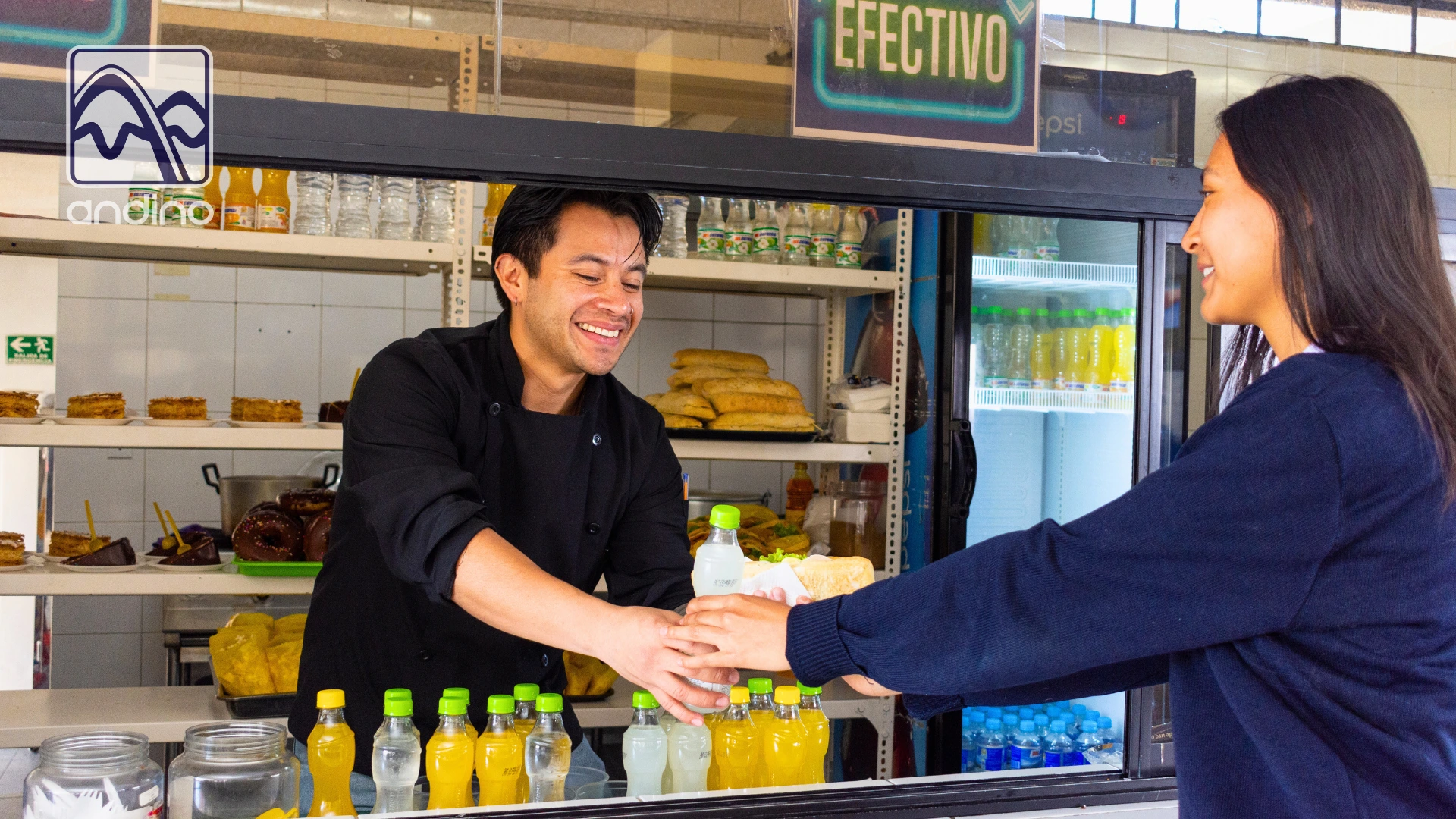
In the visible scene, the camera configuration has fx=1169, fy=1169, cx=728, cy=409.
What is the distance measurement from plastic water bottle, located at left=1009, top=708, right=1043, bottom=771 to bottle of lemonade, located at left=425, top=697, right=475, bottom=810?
8.06ft

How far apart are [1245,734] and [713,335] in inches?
160

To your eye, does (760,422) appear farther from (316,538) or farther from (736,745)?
(736,745)

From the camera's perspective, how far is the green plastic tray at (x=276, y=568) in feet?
11.2

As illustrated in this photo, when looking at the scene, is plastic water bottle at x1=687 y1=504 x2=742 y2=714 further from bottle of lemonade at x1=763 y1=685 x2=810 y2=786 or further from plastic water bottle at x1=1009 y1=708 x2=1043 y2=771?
plastic water bottle at x1=1009 y1=708 x2=1043 y2=771

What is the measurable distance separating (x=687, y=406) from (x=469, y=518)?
220 centimetres

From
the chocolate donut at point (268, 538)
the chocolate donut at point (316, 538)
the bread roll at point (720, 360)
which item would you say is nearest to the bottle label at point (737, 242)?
the bread roll at point (720, 360)

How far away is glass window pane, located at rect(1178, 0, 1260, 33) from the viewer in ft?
6.14

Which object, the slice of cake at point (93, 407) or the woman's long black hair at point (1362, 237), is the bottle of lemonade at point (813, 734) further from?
the slice of cake at point (93, 407)

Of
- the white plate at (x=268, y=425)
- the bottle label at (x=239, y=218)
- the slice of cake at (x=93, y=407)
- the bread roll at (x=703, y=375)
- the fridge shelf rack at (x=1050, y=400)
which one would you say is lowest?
the white plate at (x=268, y=425)

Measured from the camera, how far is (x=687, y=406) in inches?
151

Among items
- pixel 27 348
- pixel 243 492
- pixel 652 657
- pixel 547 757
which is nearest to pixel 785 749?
pixel 547 757

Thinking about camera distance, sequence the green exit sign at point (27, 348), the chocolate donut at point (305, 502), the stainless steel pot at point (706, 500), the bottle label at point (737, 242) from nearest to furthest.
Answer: the chocolate donut at point (305, 502) < the bottle label at point (737, 242) < the stainless steel pot at point (706, 500) < the green exit sign at point (27, 348)

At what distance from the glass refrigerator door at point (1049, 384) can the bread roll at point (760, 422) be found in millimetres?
581

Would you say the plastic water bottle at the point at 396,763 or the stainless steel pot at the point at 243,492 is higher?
the stainless steel pot at the point at 243,492
